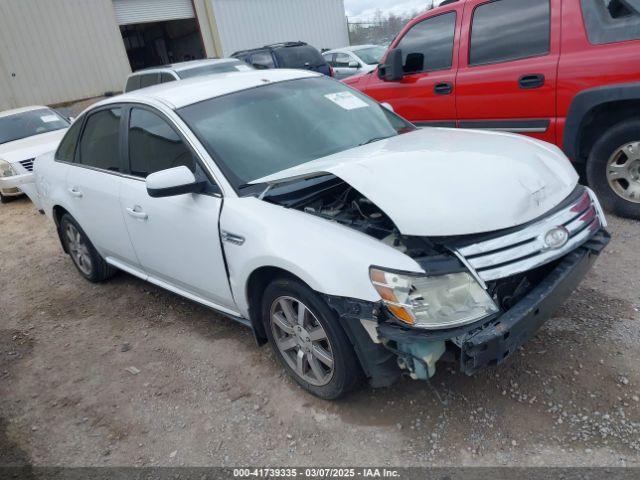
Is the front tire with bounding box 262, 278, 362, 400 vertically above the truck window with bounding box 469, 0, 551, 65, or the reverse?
the truck window with bounding box 469, 0, 551, 65

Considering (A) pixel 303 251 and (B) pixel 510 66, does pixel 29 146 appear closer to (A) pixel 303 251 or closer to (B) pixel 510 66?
(B) pixel 510 66

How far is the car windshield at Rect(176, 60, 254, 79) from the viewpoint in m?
8.90

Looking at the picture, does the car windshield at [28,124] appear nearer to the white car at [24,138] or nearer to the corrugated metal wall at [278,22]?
the white car at [24,138]

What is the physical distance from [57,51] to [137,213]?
51.0 ft

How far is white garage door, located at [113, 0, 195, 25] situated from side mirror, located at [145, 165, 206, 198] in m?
17.3

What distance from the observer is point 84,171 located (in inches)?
159

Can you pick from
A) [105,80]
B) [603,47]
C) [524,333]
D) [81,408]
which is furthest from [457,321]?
[105,80]

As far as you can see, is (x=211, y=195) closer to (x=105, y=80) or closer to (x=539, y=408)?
(x=539, y=408)

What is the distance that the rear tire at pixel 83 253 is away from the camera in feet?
14.7

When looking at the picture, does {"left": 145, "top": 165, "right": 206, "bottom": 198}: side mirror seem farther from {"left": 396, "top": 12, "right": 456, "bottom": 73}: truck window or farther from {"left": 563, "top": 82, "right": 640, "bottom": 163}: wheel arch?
{"left": 396, "top": 12, "right": 456, "bottom": 73}: truck window

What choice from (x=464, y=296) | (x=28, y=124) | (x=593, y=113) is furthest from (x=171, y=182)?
(x=28, y=124)

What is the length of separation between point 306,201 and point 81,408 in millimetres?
1893

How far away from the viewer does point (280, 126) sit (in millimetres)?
3186

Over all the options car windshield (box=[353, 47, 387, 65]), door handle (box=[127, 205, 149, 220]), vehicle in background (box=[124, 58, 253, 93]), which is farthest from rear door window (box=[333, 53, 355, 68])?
door handle (box=[127, 205, 149, 220])
